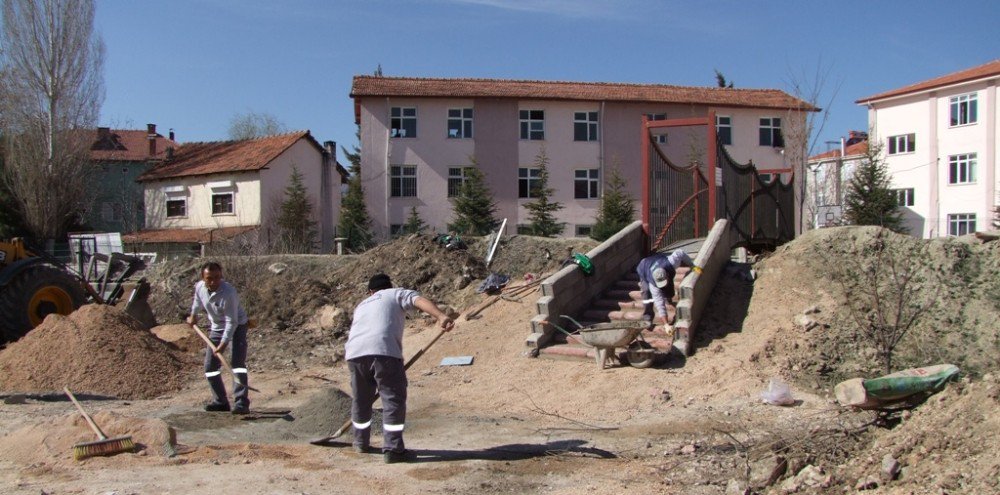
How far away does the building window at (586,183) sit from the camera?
115 ft

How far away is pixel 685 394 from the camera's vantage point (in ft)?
29.0

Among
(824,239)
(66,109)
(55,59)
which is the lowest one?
(824,239)

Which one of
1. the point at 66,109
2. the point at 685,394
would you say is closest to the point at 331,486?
the point at 685,394

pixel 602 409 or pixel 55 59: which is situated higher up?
pixel 55 59

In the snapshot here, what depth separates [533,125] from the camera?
3472 centimetres

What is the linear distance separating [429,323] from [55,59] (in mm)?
30605

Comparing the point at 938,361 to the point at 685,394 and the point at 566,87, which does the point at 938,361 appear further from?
the point at 566,87

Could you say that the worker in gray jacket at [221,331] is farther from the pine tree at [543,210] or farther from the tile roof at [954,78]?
the tile roof at [954,78]

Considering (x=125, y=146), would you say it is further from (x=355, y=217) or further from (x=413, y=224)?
(x=413, y=224)

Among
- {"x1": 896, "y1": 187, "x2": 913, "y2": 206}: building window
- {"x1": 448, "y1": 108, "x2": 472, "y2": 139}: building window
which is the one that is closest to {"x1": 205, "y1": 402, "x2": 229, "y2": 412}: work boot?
{"x1": 448, "y1": 108, "x2": 472, "y2": 139}: building window

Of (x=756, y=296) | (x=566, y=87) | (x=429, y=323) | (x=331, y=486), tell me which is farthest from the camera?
(x=566, y=87)

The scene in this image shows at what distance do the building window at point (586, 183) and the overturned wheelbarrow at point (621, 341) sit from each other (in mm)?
25246

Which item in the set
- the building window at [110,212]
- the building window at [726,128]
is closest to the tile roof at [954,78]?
the building window at [726,128]

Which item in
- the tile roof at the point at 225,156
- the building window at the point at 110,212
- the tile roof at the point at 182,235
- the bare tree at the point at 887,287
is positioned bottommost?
the bare tree at the point at 887,287
